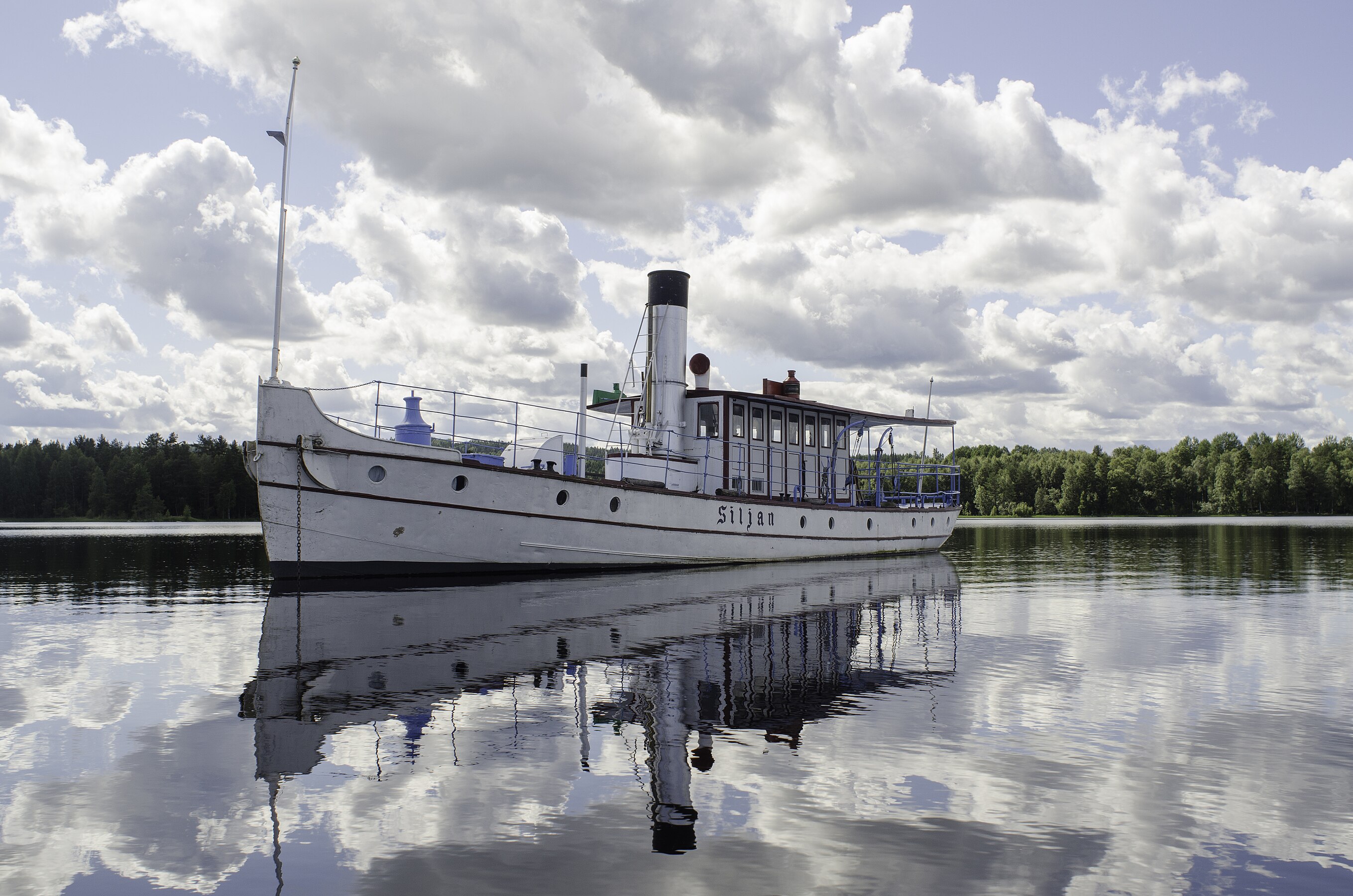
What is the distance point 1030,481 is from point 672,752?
5361 inches

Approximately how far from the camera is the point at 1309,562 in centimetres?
2675

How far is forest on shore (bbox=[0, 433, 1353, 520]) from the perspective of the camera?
98625mm

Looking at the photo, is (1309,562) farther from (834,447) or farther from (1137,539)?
(1137,539)

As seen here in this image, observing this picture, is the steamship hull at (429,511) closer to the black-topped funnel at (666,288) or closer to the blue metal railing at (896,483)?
the black-topped funnel at (666,288)

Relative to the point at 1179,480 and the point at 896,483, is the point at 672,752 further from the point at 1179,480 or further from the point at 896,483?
the point at 1179,480

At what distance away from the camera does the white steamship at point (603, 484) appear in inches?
701

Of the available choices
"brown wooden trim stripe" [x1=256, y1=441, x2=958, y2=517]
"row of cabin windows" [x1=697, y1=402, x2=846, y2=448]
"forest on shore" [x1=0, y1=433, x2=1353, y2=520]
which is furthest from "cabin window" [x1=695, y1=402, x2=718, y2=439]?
"forest on shore" [x1=0, y1=433, x2=1353, y2=520]

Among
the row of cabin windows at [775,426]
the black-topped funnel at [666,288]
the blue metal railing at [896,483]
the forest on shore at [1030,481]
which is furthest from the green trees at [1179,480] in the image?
the black-topped funnel at [666,288]

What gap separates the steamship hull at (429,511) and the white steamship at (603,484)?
3 centimetres

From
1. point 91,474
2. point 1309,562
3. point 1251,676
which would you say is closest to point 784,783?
point 1251,676

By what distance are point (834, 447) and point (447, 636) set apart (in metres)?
19.7

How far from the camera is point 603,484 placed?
2058 cm

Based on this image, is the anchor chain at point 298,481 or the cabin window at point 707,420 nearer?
the anchor chain at point 298,481

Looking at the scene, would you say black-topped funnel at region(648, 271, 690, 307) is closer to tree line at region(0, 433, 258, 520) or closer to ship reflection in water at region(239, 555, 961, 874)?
ship reflection in water at region(239, 555, 961, 874)
